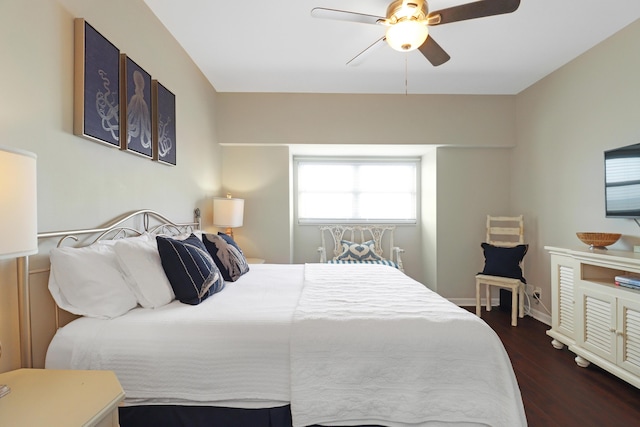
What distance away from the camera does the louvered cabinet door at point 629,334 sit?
80.4 inches

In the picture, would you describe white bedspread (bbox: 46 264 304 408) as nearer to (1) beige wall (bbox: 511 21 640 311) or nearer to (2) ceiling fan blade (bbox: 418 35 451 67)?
(2) ceiling fan blade (bbox: 418 35 451 67)

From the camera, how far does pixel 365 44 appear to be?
2846mm

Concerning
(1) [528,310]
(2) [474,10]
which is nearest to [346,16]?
(2) [474,10]

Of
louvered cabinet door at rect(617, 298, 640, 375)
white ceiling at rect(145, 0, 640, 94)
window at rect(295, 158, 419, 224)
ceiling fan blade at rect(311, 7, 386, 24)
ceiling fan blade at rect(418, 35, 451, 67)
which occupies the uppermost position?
white ceiling at rect(145, 0, 640, 94)

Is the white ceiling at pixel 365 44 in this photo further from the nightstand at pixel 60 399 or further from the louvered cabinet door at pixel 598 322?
the nightstand at pixel 60 399

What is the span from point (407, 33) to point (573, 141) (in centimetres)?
234

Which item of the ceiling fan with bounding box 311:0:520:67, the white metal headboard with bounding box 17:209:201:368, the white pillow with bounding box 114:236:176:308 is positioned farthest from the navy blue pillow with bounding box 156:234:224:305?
the ceiling fan with bounding box 311:0:520:67

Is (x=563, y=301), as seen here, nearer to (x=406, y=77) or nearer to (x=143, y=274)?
(x=406, y=77)

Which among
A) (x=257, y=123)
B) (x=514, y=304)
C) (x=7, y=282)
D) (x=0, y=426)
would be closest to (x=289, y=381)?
(x=0, y=426)

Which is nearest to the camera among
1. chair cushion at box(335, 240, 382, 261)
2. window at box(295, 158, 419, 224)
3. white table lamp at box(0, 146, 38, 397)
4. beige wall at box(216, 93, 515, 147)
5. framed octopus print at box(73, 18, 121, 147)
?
white table lamp at box(0, 146, 38, 397)

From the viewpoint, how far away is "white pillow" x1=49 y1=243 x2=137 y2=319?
1408mm

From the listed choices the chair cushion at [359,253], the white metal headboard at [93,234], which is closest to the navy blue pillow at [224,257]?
the white metal headboard at [93,234]

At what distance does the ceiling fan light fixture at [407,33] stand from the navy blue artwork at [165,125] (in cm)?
174

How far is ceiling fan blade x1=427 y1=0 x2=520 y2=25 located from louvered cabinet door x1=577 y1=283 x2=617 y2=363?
2.08 metres
